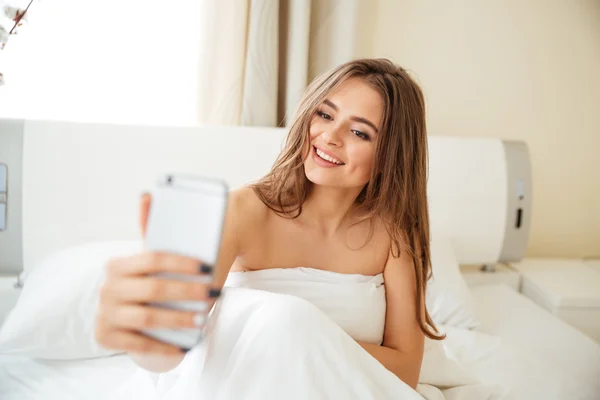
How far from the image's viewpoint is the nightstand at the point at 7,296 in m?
1.59

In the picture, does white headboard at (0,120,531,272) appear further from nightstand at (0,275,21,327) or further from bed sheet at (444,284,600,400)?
bed sheet at (444,284,600,400)

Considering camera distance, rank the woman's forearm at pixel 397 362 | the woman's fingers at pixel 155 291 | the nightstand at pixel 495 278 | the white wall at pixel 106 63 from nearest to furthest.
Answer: the woman's fingers at pixel 155 291 < the woman's forearm at pixel 397 362 < the white wall at pixel 106 63 < the nightstand at pixel 495 278

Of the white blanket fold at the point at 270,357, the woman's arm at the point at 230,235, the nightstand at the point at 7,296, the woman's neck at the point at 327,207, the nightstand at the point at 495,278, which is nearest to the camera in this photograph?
the white blanket fold at the point at 270,357

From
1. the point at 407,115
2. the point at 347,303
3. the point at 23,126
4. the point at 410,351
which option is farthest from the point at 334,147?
the point at 23,126

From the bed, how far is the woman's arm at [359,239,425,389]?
0.32ft

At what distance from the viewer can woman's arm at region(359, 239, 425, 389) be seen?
1127 mm

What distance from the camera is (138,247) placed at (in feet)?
4.87

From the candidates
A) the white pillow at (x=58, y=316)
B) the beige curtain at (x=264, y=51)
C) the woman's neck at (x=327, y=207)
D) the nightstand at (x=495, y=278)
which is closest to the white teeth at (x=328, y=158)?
the woman's neck at (x=327, y=207)

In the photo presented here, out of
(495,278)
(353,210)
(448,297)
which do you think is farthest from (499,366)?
(495,278)

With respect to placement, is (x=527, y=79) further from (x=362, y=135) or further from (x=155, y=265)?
(x=155, y=265)

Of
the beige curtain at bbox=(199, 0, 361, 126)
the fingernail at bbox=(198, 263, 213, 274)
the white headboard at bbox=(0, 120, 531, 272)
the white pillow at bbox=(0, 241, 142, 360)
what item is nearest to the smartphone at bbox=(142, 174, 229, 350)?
the fingernail at bbox=(198, 263, 213, 274)

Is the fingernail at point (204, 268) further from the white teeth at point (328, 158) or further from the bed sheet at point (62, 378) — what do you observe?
the bed sheet at point (62, 378)

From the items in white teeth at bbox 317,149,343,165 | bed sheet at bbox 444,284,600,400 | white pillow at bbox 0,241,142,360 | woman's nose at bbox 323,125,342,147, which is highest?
woman's nose at bbox 323,125,342,147

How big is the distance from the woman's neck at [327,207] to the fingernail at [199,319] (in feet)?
2.43
